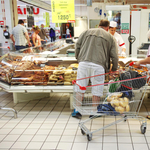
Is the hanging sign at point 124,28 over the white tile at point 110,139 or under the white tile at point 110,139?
over

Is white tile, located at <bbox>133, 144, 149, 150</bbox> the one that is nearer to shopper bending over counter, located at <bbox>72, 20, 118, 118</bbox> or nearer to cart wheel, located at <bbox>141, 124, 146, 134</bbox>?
cart wheel, located at <bbox>141, 124, 146, 134</bbox>

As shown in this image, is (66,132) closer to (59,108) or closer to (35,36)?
(59,108)

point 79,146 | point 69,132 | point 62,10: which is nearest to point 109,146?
point 79,146

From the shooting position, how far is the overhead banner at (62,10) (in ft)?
17.4

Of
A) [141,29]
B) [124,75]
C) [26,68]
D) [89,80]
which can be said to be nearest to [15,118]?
[26,68]

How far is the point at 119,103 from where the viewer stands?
3211 millimetres

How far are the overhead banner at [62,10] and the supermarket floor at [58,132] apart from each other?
2.14m

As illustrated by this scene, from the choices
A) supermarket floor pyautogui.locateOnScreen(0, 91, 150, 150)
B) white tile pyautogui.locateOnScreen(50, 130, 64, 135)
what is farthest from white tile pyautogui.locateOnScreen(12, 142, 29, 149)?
white tile pyautogui.locateOnScreen(50, 130, 64, 135)

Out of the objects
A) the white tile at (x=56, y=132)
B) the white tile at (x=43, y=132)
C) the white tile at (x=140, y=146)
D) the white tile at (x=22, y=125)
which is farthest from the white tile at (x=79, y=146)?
the white tile at (x=22, y=125)

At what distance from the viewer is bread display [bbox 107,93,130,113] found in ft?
10.5

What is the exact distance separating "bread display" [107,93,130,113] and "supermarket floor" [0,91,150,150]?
1.59 ft

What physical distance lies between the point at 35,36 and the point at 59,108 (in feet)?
16.3

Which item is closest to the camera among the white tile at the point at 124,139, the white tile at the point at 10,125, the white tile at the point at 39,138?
the white tile at the point at 124,139

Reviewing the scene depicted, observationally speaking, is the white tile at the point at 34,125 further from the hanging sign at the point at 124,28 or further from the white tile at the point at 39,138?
the hanging sign at the point at 124,28
